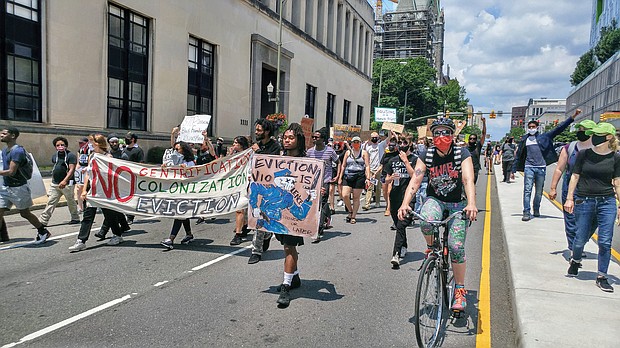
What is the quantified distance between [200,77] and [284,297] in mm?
22738

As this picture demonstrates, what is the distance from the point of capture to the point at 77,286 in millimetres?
5301

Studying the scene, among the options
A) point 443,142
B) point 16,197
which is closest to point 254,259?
point 443,142

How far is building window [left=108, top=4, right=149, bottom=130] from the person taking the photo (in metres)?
19.6

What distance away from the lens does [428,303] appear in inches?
147

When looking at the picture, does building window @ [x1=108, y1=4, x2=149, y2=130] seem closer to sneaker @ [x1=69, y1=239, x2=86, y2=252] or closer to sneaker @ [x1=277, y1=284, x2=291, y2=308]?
sneaker @ [x1=69, y1=239, x2=86, y2=252]

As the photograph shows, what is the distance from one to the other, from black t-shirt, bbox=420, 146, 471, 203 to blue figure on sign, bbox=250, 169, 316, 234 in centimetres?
135

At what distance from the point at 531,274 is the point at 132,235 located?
6561mm

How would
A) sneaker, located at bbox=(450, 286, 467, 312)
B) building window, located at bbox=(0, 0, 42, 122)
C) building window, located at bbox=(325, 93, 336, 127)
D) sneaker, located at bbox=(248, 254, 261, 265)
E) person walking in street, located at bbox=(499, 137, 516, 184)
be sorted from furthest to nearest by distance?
1. building window, located at bbox=(325, 93, 336, 127)
2. person walking in street, located at bbox=(499, 137, 516, 184)
3. building window, located at bbox=(0, 0, 42, 122)
4. sneaker, located at bbox=(248, 254, 261, 265)
5. sneaker, located at bbox=(450, 286, 467, 312)

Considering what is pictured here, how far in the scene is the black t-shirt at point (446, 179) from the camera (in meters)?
4.27

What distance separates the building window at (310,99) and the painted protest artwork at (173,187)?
33.8 m

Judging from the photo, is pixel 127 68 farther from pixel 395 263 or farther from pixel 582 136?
pixel 582 136

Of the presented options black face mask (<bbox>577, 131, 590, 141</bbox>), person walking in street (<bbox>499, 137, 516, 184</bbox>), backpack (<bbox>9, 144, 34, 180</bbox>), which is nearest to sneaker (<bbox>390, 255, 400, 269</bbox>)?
black face mask (<bbox>577, 131, 590, 141</bbox>)

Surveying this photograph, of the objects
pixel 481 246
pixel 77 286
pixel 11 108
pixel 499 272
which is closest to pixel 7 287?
pixel 77 286

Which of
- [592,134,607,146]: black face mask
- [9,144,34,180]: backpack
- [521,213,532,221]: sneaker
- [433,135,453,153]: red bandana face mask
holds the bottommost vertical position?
[521,213,532,221]: sneaker
